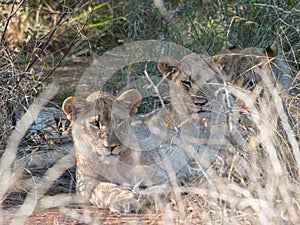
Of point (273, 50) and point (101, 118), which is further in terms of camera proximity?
point (273, 50)

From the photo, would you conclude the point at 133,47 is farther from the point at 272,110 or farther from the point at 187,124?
the point at 272,110

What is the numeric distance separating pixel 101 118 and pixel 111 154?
8.3 inches

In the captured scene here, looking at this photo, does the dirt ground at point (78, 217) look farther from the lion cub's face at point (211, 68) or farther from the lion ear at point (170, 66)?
the lion ear at point (170, 66)

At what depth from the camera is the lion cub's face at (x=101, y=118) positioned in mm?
4336

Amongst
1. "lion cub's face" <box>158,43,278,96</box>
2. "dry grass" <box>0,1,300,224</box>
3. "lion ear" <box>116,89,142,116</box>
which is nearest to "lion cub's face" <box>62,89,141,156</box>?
"lion ear" <box>116,89,142,116</box>

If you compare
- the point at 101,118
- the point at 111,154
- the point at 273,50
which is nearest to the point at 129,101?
the point at 101,118

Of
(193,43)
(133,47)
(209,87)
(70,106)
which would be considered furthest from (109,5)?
(70,106)

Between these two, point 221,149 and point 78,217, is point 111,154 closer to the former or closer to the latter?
point 78,217

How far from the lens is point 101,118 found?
4.42 m

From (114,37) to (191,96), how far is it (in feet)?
8.99

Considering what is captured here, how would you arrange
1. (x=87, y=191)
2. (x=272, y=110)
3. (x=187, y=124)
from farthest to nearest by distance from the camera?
(x=187, y=124) < (x=87, y=191) < (x=272, y=110)

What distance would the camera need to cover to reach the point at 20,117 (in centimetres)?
516

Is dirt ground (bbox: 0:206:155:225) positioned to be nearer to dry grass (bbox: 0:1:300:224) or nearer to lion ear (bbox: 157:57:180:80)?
dry grass (bbox: 0:1:300:224)

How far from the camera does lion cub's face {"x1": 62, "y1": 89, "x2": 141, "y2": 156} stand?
4.34 meters
